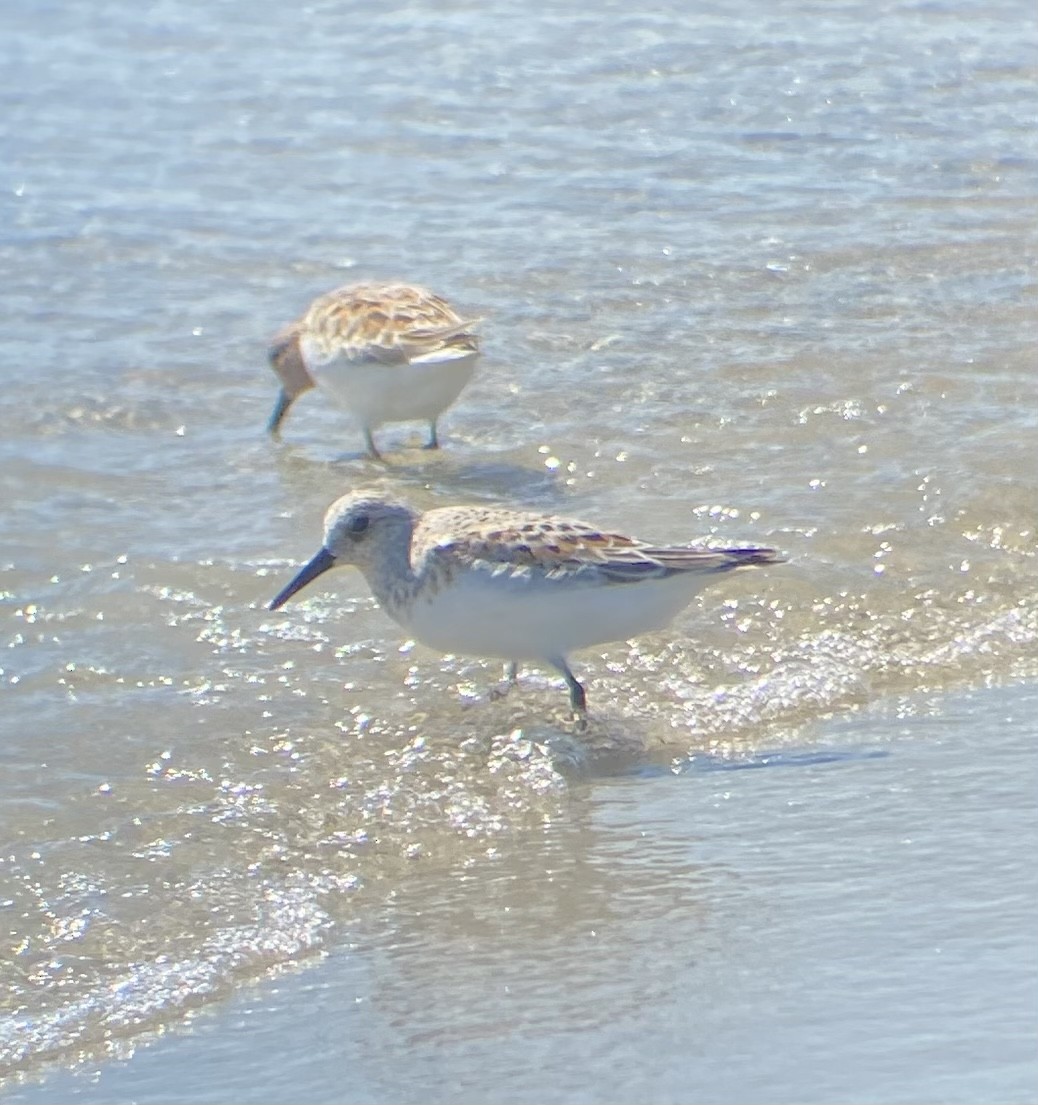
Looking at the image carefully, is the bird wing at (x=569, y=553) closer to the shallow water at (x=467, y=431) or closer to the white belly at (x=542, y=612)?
the white belly at (x=542, y=612)

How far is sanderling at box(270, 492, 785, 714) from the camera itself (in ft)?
20.6

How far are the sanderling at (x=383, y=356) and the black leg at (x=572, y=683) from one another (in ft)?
9.02

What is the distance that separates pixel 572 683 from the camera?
21.0 feet

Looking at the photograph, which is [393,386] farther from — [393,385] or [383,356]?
[383,356]

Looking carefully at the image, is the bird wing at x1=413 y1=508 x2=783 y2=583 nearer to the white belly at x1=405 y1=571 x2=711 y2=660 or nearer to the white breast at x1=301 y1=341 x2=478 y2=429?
the white belly at x1=405 y1=571 x2=711 y2=660

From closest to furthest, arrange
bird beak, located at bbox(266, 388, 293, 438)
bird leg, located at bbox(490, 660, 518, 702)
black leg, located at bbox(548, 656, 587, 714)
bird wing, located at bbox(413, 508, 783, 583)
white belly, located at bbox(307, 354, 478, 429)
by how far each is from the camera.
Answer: bird wing, located at bbox(413, 508, 783, 583), black leg, located at bbox(548, 656, 587, 714), bird leg, located at bbox(490, 660, 518, 702), white belly, located at bbox(307, 354, 478, 429), bird beak, located at bbox(266, 388, 293, 438)

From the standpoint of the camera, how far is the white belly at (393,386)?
8.95m

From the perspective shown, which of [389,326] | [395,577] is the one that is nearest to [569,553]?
[395,577]

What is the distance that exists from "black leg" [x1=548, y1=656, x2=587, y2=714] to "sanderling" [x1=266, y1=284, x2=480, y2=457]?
2750 millimetres

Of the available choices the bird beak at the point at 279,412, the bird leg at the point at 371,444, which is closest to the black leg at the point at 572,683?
the bird leg at the point at 371,444

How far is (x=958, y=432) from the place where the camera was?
8.62 m

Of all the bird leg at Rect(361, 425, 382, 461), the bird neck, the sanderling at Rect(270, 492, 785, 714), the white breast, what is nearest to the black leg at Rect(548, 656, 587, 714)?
the sanderling at Rect(270, 492, 785, 714)

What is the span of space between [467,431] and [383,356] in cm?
59

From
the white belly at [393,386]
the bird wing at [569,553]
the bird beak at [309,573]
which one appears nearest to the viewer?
the bird wing at [569,553]
